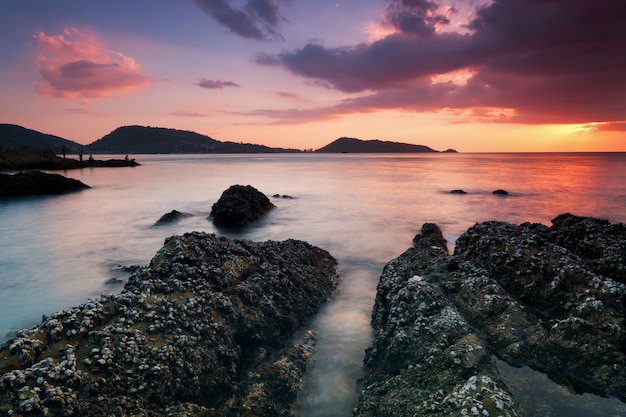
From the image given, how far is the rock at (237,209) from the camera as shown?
1889 cm

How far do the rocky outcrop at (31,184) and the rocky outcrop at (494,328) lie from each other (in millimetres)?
34045

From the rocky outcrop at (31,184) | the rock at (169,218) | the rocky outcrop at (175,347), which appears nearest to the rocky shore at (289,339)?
the rocky outcrop at (175,347)

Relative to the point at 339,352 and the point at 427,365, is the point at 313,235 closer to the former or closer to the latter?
the point at 339,352

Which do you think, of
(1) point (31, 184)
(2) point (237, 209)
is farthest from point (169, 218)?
(1) point (31, 184)

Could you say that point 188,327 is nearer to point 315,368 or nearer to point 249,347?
point 249,347

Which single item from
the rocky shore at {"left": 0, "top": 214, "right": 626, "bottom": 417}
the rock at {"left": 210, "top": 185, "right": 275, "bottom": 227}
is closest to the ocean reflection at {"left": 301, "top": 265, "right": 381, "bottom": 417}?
the rocky shore at {"left": 0, "top": 214, "right": 626, "bottom": 417}

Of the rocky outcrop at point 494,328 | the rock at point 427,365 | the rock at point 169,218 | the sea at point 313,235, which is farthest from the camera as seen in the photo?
the rock at point 169,218

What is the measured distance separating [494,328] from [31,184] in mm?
37017

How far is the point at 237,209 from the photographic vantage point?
18938mm

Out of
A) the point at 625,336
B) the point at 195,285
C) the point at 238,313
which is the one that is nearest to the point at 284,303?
the point at 238,313

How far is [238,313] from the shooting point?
6.73m

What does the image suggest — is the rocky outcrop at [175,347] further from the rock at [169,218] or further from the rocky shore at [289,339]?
the rock at [169,218]

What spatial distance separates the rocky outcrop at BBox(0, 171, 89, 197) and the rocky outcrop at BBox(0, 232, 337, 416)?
101 feet

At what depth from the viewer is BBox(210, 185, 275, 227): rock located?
18.9 m
